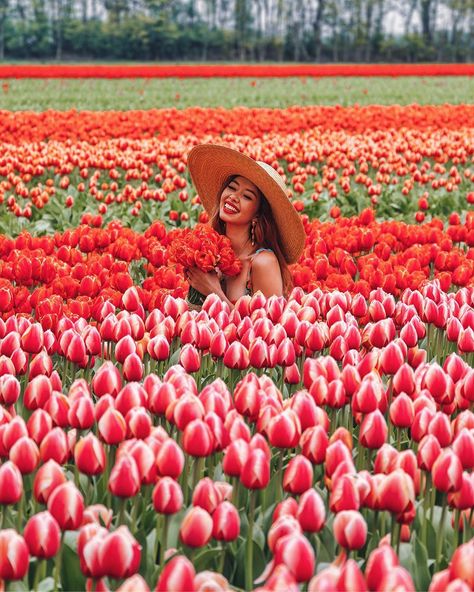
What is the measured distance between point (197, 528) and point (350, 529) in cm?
38

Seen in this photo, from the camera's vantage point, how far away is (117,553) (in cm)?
199

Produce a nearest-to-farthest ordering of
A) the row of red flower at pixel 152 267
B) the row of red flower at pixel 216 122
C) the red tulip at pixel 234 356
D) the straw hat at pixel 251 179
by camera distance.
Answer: the red tulip at pixel 234 356
the row of red flower at pixel 152 267
the straw hat at pixel 251 179
the row of red flower at pixel 216 122

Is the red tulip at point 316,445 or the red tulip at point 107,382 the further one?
the red tulip at point 107,382

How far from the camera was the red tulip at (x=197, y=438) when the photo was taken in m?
2.51

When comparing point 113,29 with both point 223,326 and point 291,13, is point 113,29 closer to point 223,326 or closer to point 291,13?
point 291,13

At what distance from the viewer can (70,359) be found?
3.65 m

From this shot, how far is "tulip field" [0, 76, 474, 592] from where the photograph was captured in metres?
2.18

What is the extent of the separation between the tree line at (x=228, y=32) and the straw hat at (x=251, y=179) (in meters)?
73.8

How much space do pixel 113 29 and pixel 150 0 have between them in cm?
1411

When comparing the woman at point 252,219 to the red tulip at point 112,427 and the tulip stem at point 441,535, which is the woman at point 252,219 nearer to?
the red tulip at point 112,427

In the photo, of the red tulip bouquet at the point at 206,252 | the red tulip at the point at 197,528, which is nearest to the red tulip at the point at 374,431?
the red tulip at the point at 197,528

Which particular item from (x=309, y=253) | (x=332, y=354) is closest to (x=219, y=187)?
(x=309, y=253)

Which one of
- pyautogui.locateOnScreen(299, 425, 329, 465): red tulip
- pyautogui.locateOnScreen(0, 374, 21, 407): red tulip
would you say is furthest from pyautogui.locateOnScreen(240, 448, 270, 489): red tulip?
pyautogui.locateOnScreen(0, 374, 21, 407): red tulip

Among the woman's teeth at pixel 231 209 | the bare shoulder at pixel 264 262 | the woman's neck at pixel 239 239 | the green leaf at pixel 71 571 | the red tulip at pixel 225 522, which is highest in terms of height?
the woman's teeth at pixel 231 209
